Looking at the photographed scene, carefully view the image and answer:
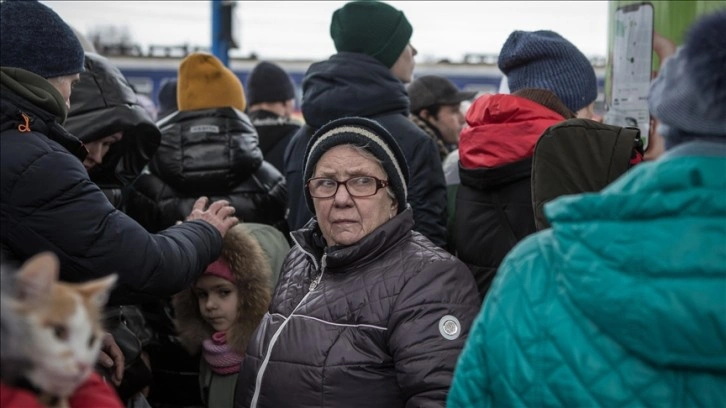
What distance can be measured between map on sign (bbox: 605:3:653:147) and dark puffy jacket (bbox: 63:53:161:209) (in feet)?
6.87

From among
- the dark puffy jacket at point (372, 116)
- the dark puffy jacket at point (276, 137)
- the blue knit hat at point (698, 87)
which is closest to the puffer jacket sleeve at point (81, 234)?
the dark puffy jacket at point (372, 116)

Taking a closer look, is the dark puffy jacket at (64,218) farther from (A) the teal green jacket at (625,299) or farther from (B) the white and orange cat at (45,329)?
(A) the teal green jacket at (625,299)

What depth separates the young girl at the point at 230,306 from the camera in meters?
3.39

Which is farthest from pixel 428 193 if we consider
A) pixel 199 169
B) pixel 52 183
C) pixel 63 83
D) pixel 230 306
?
pixel 52 183

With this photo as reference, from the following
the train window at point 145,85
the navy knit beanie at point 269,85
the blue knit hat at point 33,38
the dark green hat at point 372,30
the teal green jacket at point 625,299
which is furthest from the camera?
the train window at point 145,85

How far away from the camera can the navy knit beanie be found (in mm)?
6242

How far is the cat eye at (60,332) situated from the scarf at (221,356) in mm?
2114

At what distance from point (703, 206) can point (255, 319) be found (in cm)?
225

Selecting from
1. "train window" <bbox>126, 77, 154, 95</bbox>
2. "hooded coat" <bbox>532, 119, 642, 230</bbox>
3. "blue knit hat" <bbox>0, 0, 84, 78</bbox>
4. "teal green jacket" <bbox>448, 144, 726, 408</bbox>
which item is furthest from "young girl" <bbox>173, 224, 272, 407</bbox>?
"train window" <bbox>126, 77, 154, 95</bbox>

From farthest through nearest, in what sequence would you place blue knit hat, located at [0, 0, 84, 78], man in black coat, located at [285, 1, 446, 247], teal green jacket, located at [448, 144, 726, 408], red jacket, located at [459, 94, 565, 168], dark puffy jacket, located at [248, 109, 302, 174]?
dark puffy jacket, located at [248, 109, 302, 174] < man in black coat, located at [285, 1, 446, 247] < red jacket, located at [459, 94, 565, 168] < blue knit hat, located at [0, 0, 84, 78] < teal green jacket, located at [448, 144, 726, 408]

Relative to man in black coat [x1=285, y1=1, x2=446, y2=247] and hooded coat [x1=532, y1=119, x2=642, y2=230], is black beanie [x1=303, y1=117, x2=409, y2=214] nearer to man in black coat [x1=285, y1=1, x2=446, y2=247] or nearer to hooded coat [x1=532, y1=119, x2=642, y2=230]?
hooded coat [x1=532, y1=119, x2=642, y2=230]

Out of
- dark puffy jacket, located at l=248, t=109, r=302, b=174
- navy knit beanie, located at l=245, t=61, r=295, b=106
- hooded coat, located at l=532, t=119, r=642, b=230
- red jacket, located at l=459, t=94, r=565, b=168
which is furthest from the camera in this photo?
navy knit beanie, located at l=245, t=61, r=295, b=106

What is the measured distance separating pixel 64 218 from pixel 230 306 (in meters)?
1.37

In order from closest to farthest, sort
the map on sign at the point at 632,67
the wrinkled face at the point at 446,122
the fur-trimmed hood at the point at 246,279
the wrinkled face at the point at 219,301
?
the fur-trimmed hood at the point at 246,279 → the wrinkled face at the point at 219,301 → the map on sign at the point at 632,67 → the wrinkled face at the point at 446,122
